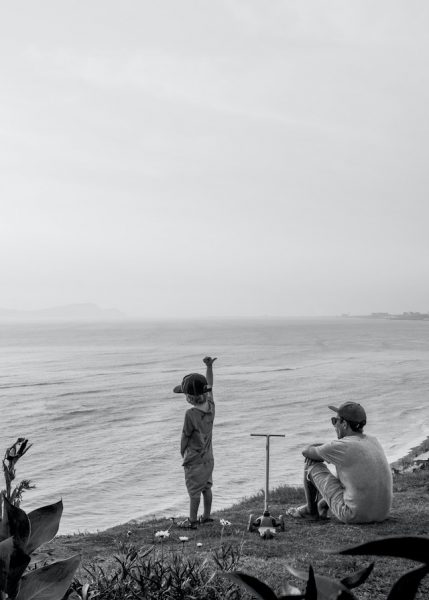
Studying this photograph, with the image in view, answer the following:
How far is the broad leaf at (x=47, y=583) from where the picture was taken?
1.45 metres

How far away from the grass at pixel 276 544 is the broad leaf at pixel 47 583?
284 cm

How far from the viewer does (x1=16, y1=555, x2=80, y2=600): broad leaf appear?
1.45 m

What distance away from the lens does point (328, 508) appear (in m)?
8.49

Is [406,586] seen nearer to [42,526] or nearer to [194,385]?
[42,526]

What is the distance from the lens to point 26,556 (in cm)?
138

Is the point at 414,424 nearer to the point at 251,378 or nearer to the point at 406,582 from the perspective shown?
the point at 251,378

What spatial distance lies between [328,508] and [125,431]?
18.1m

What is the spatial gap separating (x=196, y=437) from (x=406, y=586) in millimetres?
8047

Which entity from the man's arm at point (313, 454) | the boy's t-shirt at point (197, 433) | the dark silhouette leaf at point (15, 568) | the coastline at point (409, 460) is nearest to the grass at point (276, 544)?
the man's arm at point (313, 454)

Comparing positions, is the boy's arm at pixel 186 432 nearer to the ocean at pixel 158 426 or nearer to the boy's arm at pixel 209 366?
the boy's arm at pixel 209 366

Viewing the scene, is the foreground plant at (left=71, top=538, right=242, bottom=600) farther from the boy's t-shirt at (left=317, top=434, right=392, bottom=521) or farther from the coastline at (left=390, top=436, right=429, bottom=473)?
the coastline at (left=390, top=436, right=429, bottom=473)

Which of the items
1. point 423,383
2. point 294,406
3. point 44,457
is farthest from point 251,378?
point 44,457

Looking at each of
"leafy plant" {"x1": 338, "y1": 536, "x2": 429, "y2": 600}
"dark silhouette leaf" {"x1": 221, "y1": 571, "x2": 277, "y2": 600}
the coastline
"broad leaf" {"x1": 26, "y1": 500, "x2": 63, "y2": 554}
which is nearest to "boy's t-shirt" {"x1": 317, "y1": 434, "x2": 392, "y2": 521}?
"broad leaf" {"x1": 26, "y1": 500, "x2": 63, "y2": 554}

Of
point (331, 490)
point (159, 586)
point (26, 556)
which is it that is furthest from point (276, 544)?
point (26, 556)
